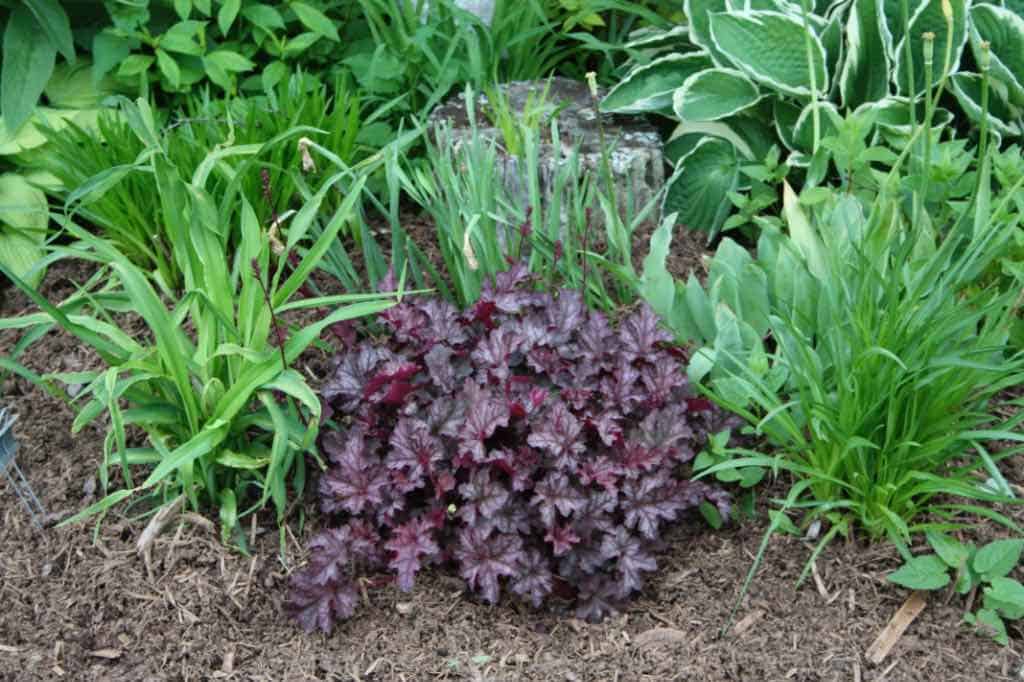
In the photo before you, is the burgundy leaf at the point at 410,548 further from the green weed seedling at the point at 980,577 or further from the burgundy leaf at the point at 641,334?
the green weed seedling at the point at 980,577

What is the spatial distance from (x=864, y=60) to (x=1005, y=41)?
0.38m

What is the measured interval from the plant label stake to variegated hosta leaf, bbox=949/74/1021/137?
8.48 feet

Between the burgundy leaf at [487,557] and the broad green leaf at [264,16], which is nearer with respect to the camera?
the burgundy leaf at [487,557]

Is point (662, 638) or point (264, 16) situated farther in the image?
point (264, 16)

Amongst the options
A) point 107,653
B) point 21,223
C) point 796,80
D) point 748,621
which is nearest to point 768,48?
point 796,80

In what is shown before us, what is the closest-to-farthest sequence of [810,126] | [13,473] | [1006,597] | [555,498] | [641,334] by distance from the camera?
[1006,597]
[555,498]
[641,334]
[13,473]
[810,126]

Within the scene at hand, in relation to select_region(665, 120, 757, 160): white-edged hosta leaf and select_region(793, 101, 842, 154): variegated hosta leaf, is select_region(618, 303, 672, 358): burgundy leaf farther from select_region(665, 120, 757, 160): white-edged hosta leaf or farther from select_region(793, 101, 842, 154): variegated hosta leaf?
select_region(665, 120, 757, 160): white-edged hosta leaf

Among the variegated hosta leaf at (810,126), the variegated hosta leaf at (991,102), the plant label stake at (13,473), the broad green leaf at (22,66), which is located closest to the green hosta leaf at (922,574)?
the variegated hosta leaf at (810,126)

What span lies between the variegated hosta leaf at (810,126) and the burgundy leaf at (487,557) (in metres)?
1.53

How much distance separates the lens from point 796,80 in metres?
3.34

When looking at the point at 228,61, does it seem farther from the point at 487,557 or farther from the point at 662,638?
the point at 662,638

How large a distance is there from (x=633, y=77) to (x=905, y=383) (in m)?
1.57

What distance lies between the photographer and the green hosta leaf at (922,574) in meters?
2.35

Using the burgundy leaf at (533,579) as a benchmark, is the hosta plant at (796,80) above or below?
above
